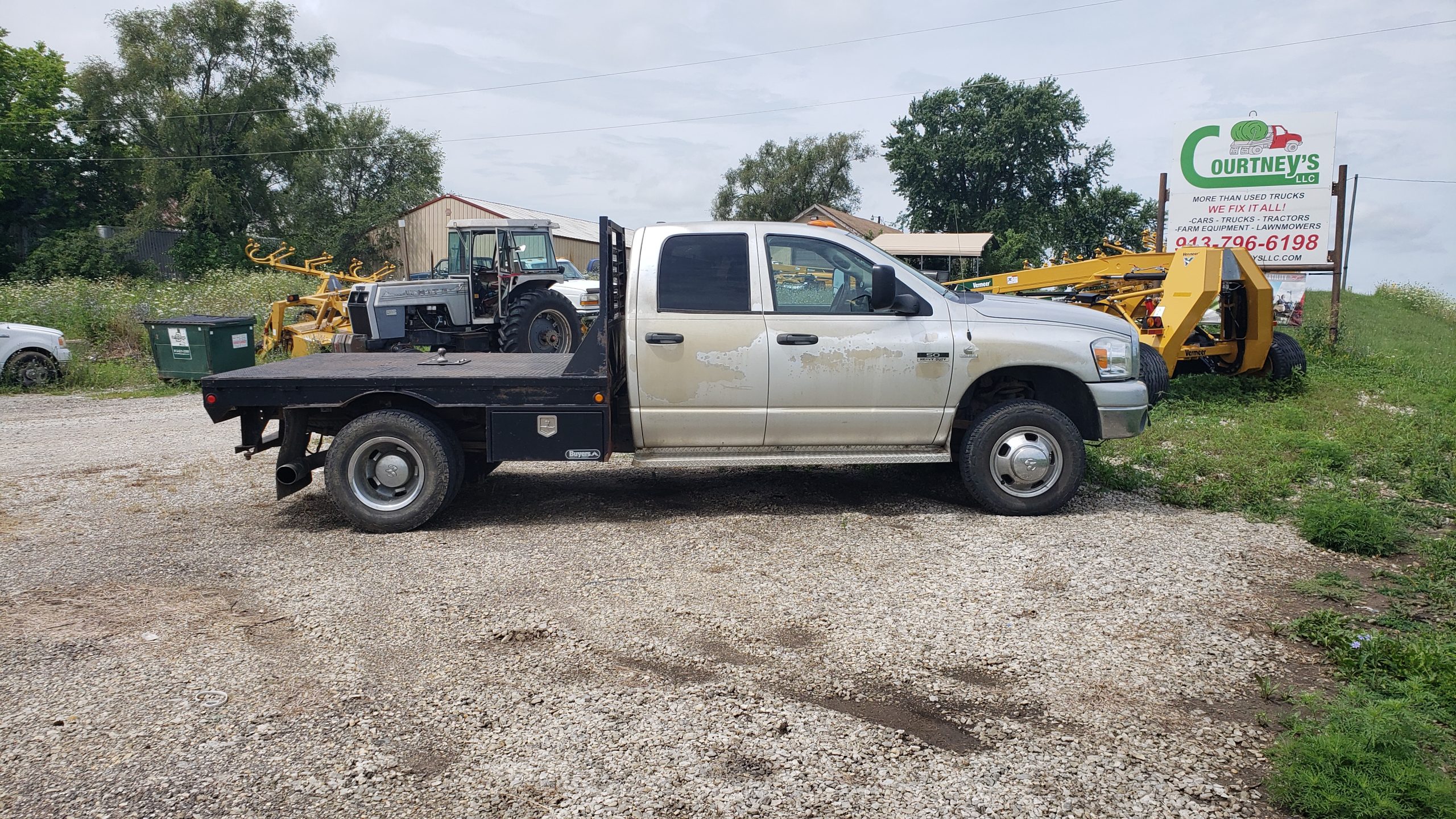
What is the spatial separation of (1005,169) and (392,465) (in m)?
54.1

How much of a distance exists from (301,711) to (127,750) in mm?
602

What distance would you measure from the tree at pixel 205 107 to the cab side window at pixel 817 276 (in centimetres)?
4195

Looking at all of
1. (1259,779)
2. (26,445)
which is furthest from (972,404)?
(26,445)

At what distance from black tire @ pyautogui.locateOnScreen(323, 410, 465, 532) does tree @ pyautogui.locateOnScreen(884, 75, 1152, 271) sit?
161 feet

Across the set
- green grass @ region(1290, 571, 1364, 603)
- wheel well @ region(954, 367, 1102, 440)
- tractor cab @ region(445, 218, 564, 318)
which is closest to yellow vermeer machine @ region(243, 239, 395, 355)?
tractor cab @ region(445, 218, 564, 318)

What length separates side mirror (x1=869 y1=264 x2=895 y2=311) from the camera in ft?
20.7

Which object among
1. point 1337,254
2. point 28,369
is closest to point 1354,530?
point 1337,254

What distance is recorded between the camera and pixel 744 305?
255 inches

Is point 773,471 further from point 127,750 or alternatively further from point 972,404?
point 127,750

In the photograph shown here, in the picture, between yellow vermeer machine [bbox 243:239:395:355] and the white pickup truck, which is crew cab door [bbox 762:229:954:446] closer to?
the white pickup truck

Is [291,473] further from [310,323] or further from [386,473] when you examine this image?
[310,323]

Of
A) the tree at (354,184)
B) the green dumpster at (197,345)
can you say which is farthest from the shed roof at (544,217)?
the green dumpster at (197,345)

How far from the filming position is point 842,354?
21.2 ft

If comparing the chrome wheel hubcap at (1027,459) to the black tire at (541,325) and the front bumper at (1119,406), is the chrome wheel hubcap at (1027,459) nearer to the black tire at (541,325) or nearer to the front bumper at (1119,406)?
the front bumper at (1119,406)
